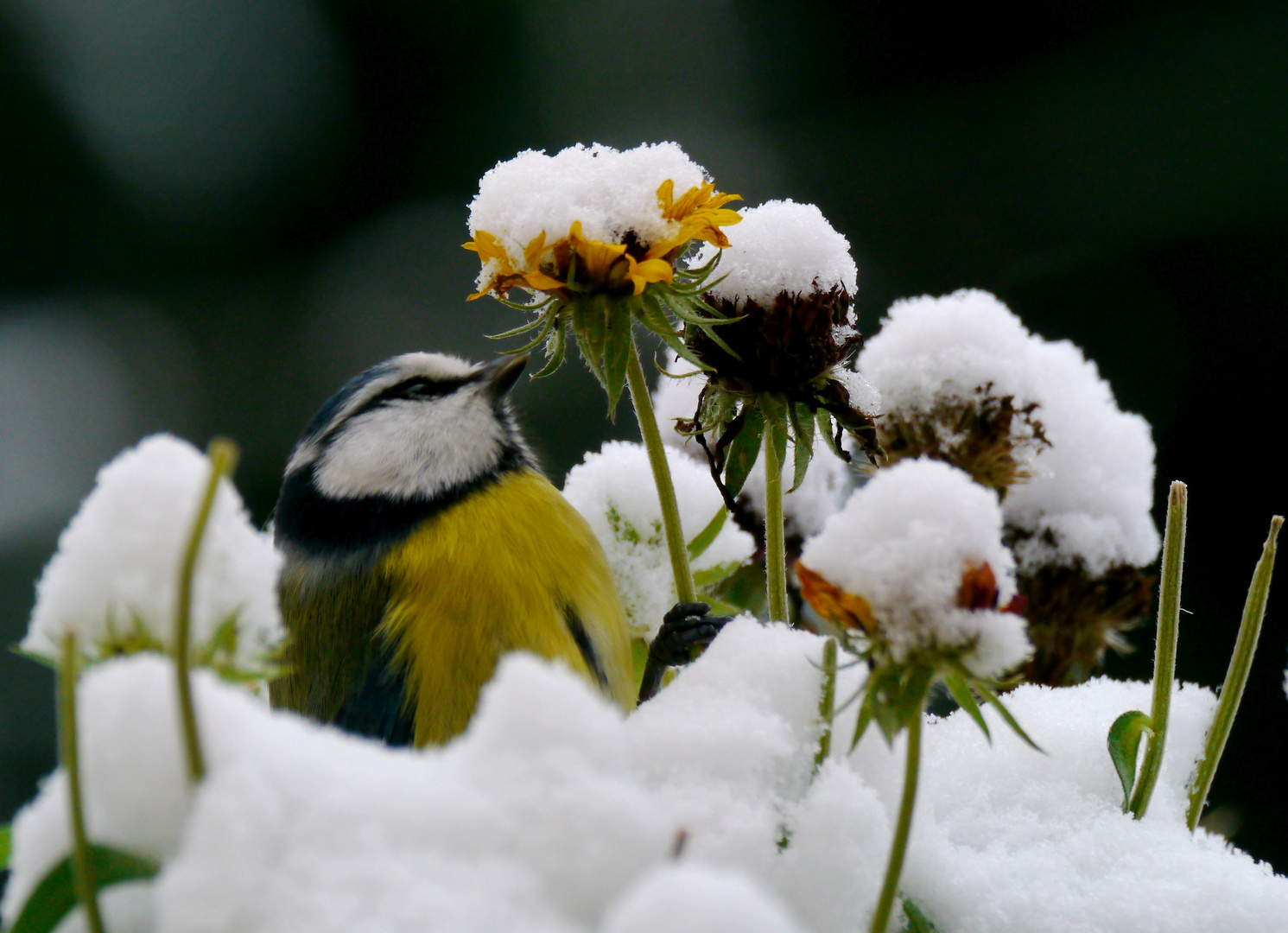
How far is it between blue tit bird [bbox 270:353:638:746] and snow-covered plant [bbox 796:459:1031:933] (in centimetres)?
18

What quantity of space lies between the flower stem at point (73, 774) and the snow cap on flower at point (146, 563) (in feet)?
0.08

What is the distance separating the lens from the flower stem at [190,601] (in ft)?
0.41

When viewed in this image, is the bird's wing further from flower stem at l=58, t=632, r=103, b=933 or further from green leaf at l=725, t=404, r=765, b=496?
flower stem at l=58, t=632, r=103, b=933

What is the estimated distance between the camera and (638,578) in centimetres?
44

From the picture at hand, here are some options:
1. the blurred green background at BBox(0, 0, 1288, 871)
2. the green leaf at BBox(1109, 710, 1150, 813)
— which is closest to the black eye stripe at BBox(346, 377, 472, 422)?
the green leaf at BBox(1109, 710, 1150, 813)

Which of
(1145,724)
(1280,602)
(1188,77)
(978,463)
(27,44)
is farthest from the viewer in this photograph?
(27,44)

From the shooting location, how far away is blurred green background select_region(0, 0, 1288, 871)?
1.53 meters

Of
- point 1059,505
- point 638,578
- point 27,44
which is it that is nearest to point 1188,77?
point 1059,505

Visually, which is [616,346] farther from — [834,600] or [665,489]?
[834,600]

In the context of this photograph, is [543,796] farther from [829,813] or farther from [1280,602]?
[1280,602]

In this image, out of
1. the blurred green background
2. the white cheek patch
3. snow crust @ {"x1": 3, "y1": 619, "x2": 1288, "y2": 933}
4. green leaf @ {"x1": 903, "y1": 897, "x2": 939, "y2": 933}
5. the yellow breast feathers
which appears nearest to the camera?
snow crust @ {"x1": 3, "y1": 619, "x2": 1288, "y2": 933}

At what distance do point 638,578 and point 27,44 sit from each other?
2037 mm

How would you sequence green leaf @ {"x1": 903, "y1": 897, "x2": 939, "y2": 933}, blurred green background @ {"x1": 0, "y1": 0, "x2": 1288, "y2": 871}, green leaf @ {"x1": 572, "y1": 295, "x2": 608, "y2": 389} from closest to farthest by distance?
green leaf @ {"x1": 903, "y1": 897, "x2": 939, "y2": 933} < green leaf @ {"x1": 572, "y1": 295, "x2": 608, "y2": 389} < blurred green background @ {"x1": 0, "y1": 0, "x2": 1288, "y2": 871}

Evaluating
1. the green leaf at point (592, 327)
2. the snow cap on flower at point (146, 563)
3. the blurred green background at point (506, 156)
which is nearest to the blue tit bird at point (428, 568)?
the green leaf at point (592, 327)
